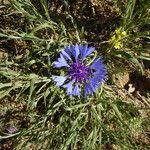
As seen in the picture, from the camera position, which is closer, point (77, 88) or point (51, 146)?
point (77, 88)

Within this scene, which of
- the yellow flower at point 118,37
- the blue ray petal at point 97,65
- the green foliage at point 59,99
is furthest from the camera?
the yellow flower at point 118,37

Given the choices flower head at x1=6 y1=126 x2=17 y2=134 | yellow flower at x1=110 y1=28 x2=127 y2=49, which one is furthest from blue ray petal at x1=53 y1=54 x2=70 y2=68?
flower head at x1=6 y1=126 x2=17 y2=134

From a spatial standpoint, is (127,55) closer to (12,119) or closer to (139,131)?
(139,131)

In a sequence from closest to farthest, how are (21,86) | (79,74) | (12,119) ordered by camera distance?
(79,74) < (21,86) < (12,119)

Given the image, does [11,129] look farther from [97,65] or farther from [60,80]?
[97,65]

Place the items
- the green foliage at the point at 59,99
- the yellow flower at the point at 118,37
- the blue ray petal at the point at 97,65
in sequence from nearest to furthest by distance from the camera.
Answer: the blue ray petal at the point at 97,65
the green foliage at the point at 59,99
the yellow flower at the point at 118,37

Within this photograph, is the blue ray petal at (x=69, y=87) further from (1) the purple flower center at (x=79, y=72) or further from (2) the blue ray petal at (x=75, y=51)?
(2) the blue ray petal at (x=75, y=51)

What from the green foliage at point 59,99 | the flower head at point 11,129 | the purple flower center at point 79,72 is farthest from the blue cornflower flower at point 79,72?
the flower head at point 11,129

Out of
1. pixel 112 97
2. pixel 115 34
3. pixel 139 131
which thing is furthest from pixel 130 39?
pixel 139 131

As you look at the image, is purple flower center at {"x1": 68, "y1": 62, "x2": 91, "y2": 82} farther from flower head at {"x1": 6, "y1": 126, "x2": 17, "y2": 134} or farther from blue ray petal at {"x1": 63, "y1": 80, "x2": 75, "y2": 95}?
flower head at {"x1": 6, "y1": 126, "x2": 17, "y2": 134}
